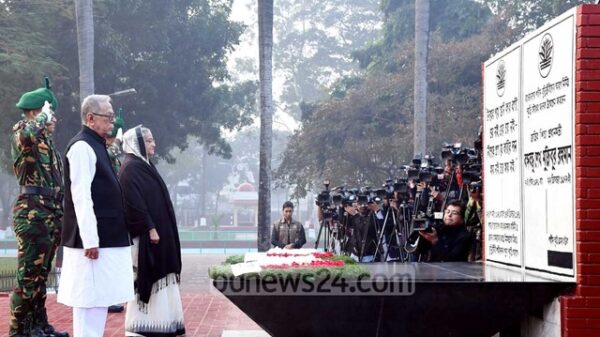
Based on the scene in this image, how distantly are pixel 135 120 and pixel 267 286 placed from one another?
2750 centimetres

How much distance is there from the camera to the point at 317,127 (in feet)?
117

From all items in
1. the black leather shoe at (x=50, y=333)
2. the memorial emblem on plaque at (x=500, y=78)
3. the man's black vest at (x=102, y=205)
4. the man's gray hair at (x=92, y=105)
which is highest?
the memorial emblem on plaque at (x=500, y=78)

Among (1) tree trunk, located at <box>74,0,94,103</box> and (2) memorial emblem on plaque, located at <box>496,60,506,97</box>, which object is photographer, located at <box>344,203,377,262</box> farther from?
(1) tree trunk, located at <box>74,0,94,103</box>

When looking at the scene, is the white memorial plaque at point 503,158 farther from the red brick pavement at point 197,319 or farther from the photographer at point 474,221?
the red brick pavement at point 197,319

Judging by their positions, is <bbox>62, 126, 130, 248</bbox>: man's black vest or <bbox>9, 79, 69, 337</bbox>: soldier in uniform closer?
<bbox>62, 126, 130, 248</bbox>: man's black vest

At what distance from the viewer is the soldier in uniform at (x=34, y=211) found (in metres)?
7.85

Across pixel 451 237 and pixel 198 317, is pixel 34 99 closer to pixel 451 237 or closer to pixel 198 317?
pixel 198 317

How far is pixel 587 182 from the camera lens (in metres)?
6.18

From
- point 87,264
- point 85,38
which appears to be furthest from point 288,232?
point 85,38

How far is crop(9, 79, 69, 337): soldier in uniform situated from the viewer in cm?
785

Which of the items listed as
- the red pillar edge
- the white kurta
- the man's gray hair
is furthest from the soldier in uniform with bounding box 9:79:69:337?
the red pillar edge

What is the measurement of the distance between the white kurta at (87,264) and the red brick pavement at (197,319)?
8.08 feet

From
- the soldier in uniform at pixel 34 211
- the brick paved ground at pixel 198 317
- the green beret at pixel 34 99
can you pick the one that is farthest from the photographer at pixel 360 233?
the green beret at pixel 34 99

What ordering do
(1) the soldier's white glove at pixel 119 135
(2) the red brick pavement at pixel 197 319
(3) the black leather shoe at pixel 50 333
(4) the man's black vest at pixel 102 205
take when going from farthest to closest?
(1) the soldier's white glove at pixel 119 135 < (2) the red brick pavement at pixel 197 319 < (3) the black leather shoe at pixel 50 333 < (4) the man's black vest at pixel 102 205
